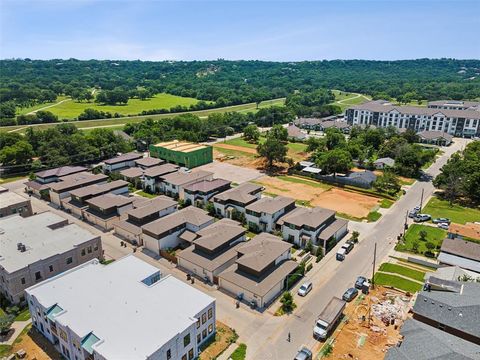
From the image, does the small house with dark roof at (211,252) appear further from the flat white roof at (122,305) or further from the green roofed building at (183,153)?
the green roofed building at (183,153)

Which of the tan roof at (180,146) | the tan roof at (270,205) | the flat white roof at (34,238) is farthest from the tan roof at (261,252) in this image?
the tan roof at (180,146)

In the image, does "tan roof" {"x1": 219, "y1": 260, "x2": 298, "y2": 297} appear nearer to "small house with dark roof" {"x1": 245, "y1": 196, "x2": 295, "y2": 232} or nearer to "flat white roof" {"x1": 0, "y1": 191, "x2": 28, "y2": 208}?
"small house with dark roof" {"x1": 245, "y1": 196, "x2": 295, "y2": 232}

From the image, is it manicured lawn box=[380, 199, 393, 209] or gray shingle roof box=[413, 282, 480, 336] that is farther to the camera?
manicured lawn box=[380, 199, 393, 209]

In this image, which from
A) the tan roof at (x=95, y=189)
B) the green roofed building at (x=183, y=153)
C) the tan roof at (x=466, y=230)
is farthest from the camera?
the green roofed building at (x=183, y=153)

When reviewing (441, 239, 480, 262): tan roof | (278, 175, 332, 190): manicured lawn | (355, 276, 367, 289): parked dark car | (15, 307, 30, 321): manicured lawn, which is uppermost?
(441, 239, 480, 262): tan roof

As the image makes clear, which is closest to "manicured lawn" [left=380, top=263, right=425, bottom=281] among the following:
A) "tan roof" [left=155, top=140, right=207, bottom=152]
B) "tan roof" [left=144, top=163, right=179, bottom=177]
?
"tan roof" [left=144, top=163, right=179, bottom=177]

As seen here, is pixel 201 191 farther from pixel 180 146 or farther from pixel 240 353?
pixel 180 146
